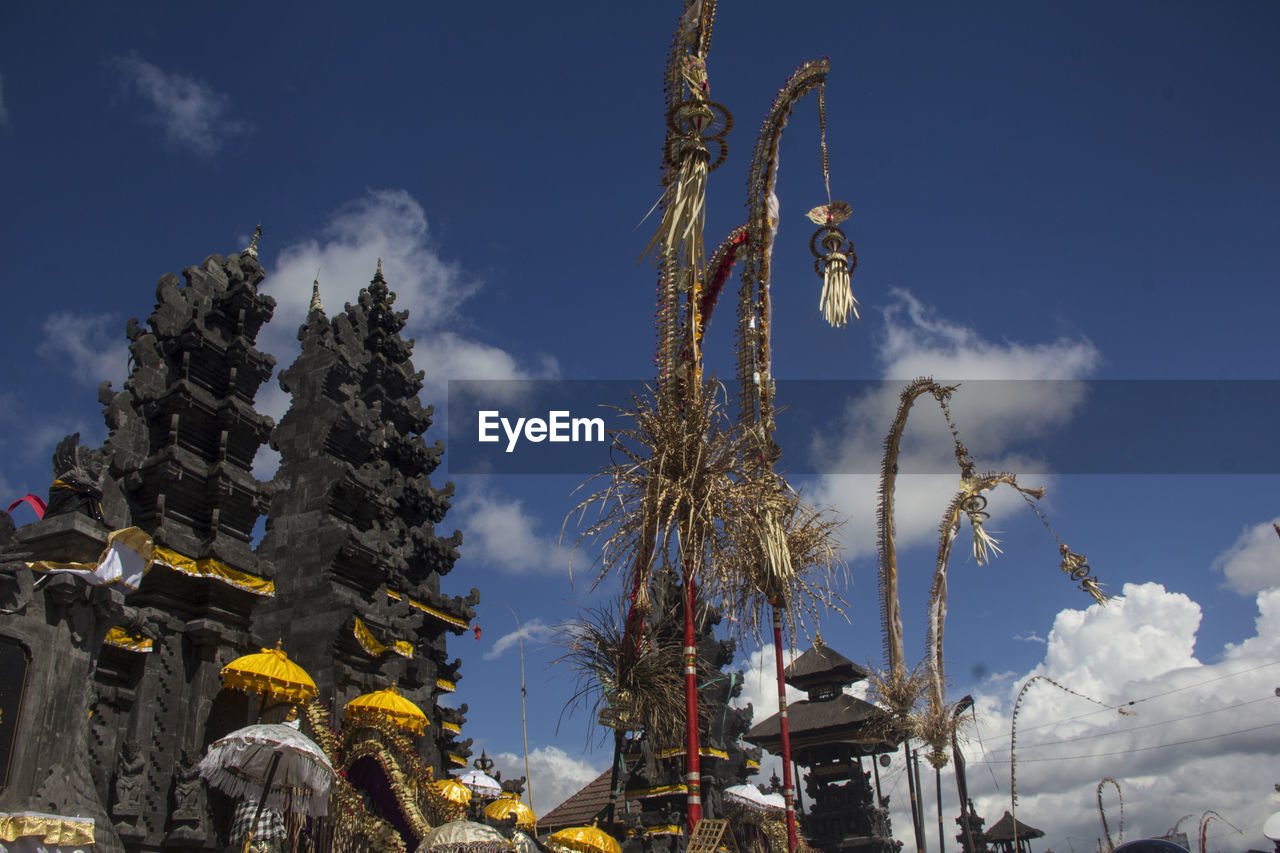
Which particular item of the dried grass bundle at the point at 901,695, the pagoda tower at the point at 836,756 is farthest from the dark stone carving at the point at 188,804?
the pagoda tower at the point at 836,756

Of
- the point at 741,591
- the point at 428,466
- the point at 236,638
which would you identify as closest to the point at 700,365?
the point at 741,591

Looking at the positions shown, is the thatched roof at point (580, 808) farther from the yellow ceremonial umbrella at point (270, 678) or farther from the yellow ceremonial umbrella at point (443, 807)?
the yellow ceremonial umbrella at point (270, 678)

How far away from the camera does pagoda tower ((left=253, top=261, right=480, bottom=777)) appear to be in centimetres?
2127

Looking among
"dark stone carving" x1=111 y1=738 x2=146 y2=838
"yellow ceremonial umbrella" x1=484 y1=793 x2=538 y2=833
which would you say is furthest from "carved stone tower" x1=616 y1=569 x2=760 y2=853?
"dark stone carving" x1=111 y1=738 x2=146 y2=838

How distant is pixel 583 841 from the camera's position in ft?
58.9

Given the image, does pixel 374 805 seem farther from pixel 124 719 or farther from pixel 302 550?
pixel 302 550

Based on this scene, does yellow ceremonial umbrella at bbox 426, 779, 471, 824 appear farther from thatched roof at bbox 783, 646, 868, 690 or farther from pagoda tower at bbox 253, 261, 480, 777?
thatched roof at bbox 783, 646, 868, 690

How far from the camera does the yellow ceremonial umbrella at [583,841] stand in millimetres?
17859

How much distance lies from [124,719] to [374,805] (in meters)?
5.43

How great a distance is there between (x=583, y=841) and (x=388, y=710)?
5084 millimetres

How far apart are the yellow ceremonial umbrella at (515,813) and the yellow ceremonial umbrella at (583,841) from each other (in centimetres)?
212

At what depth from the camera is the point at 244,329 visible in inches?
784

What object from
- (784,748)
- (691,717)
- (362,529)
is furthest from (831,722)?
(691,717)

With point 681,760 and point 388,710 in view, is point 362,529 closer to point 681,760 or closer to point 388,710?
point 388,710
